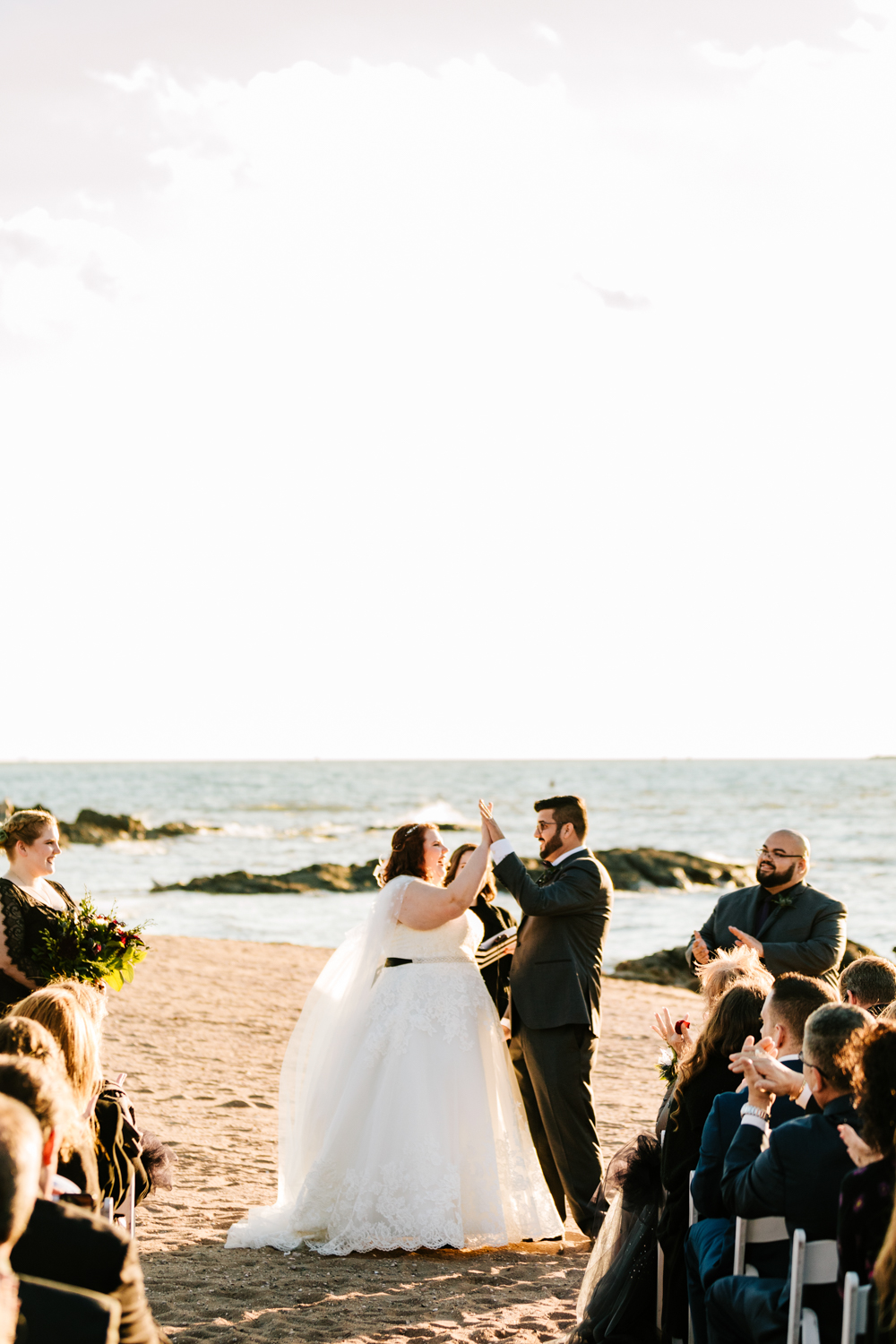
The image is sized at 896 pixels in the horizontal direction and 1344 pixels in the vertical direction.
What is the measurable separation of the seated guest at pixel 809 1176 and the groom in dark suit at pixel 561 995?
231 cm

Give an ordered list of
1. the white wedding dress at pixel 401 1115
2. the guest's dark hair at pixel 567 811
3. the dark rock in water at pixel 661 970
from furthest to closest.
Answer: the dark rock in water at pixel 661 970 → the guest's dark hair at pixel 567 811 → the white wedding dress at pixel 401 1115

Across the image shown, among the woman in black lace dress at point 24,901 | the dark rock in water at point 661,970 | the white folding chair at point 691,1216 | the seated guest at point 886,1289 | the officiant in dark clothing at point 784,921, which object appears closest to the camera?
the seated guest at point 886,1289

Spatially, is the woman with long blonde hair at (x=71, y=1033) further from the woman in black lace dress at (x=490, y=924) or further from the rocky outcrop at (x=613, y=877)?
the rocky outcrop at (x=613, y=877)

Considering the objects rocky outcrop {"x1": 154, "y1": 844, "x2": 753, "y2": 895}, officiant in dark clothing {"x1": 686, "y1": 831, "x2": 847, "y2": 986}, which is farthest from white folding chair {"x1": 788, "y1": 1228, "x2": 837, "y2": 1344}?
rocky outcrop {"x1": 154, "y1": 844, "x2": 753, "y2": 895}

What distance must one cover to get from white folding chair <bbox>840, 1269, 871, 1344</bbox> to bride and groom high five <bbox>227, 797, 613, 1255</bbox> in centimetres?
274

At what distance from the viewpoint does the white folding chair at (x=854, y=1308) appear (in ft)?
9.05

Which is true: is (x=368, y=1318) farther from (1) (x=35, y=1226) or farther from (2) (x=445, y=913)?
(1) (x=35, y=1226)

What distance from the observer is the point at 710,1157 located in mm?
3664

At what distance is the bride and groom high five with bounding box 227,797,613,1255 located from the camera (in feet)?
18.0

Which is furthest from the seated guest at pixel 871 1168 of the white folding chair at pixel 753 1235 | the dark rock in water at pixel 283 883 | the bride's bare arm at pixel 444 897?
the dark rock in water at pixel 283 883

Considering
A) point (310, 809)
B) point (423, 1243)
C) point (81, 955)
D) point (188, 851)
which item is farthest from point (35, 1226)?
point (310, 809)

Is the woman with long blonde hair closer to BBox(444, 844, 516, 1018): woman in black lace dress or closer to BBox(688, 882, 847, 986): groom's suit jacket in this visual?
BBox(444, 844, 516, 1018): woman in black lace dress

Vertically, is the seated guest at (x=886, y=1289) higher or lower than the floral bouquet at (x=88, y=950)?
lower

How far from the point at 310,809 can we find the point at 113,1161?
213 ft
